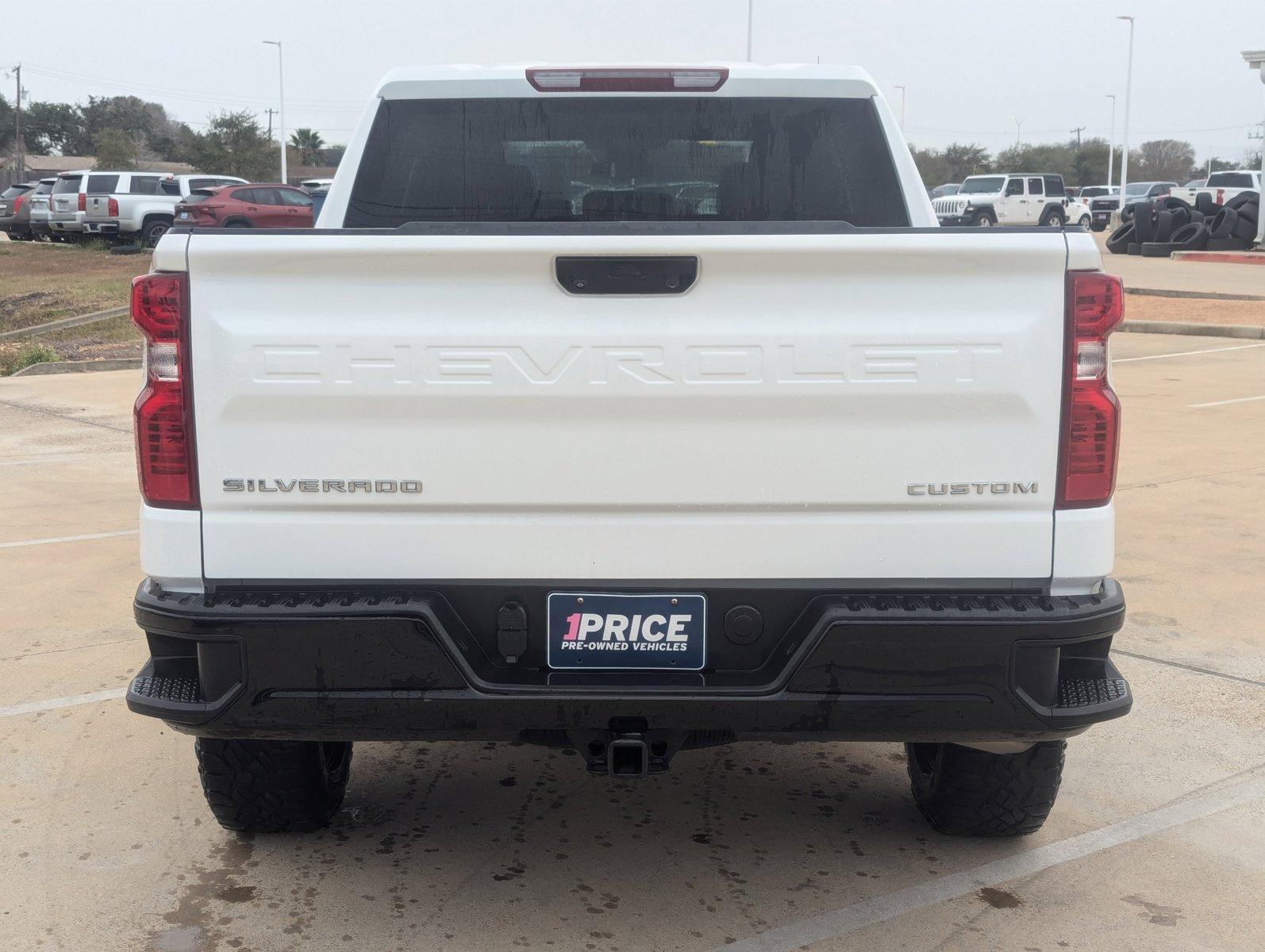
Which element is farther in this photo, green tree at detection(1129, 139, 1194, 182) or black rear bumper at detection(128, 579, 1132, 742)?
green tree at detection(1129, 139, 1194, 182)

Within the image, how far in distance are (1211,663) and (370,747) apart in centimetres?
313

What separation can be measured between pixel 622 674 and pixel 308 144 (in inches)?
4596

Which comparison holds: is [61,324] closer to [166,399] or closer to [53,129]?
[166,399]

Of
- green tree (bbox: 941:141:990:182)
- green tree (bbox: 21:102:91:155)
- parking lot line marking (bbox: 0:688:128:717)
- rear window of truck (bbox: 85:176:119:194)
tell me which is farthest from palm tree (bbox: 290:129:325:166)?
parking lot line marking (bbox: 0:688:128:717)

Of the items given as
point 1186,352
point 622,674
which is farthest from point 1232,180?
point 622,674

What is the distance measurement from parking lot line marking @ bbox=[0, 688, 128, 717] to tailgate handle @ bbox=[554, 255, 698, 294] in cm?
273

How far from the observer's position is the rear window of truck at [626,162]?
13.6 feet

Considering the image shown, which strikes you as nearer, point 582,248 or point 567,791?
point 582,248

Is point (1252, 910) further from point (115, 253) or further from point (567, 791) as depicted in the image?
point (115, 253)

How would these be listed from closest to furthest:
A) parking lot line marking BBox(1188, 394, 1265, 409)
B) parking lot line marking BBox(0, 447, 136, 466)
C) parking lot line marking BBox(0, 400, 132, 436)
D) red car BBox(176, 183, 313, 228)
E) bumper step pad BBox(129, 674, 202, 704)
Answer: bumper step pad BBox(129, 674, 202, 704)
parking lot line marking BBox(0, 447, 136, 466)
parking lot line marking BBox(0, 400, 132, 436)
parking lot line marking BBox(1188, 394, 1265, 409)
red car BBox(176, 183, 313, 228)

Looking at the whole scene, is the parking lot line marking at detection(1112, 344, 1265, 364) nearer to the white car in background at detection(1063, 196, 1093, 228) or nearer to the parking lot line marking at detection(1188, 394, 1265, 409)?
the parking lot line marking at detection(1188, 394, 1265, 409)

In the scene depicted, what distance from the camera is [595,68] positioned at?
12.9ft

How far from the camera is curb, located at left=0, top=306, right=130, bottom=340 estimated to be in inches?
746

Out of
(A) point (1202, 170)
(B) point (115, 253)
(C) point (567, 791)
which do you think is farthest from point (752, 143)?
(A) point (1202, 170)
